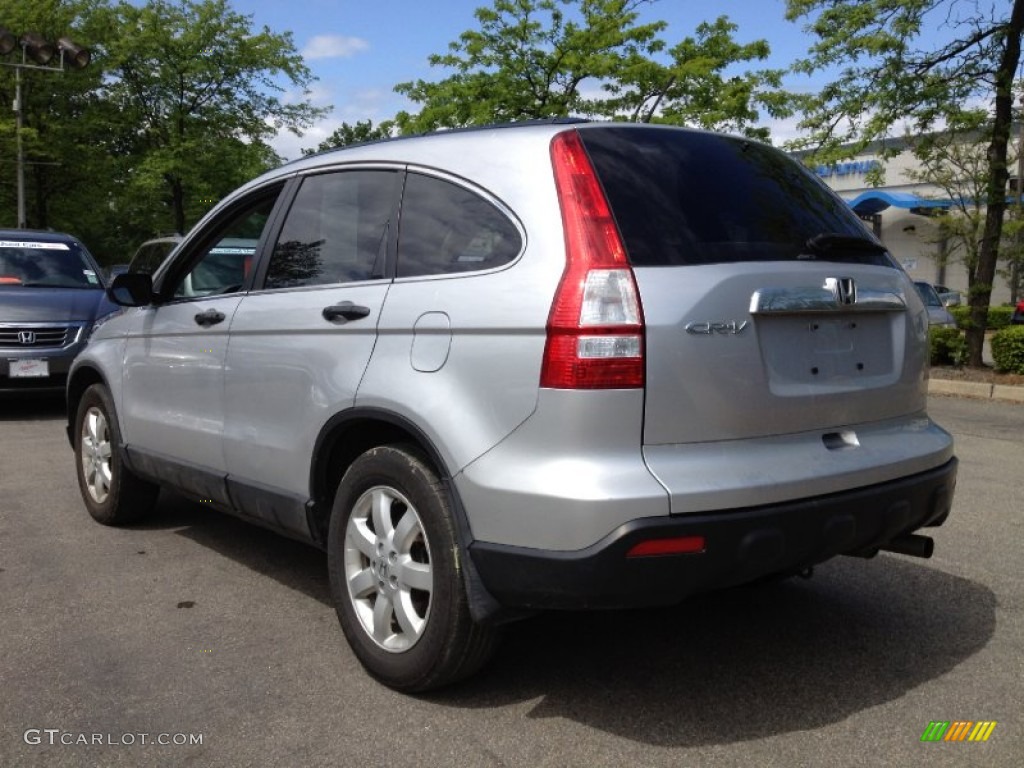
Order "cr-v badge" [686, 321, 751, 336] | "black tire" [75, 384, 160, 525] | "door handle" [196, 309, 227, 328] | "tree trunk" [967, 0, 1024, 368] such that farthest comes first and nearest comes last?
"tree trunk" [967, 0, 1024, 368], "black tire" [75, 384, 160, 525], "door handle" [196, 309, 227, 328], "cr-v badge" [686, 321, 751, 336]

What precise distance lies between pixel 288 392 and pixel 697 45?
20.5m

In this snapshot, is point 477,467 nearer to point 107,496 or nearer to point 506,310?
point 506,310

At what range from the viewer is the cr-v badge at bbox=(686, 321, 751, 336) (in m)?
2.82

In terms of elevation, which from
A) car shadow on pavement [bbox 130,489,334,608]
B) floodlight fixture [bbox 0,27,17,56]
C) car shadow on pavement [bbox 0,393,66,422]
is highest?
floodlight fixture [bbox 0,27,17,56]

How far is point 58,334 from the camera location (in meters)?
9.98

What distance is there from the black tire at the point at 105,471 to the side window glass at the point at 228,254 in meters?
0.98

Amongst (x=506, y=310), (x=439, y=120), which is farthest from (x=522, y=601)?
(x=439, y=120)

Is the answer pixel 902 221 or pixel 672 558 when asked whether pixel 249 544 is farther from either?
pixel 902 221

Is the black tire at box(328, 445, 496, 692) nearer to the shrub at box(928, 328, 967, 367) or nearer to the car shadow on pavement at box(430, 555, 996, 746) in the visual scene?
the car shadow on pavement at box(430, 555, 996, 746)

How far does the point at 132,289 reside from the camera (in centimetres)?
485

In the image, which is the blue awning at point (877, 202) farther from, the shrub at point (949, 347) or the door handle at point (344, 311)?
the door handle at point (344, 311)

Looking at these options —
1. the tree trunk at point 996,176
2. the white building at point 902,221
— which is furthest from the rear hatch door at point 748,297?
the white building at point 902,221

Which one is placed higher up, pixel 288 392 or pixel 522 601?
pixel 288 392

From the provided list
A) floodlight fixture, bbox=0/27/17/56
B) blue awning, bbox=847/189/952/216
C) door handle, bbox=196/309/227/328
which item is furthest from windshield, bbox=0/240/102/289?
blue awning, bbox=847/189/952/216
